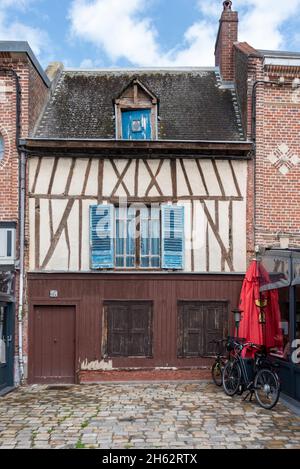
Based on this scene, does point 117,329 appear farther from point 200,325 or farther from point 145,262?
point 200,325

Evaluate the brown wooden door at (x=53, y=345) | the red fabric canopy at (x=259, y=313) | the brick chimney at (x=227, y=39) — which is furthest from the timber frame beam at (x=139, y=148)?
the brown wooden door at (x=53, y=345)

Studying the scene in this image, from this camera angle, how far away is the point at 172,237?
11.1 meters

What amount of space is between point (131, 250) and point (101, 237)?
29.3 inches

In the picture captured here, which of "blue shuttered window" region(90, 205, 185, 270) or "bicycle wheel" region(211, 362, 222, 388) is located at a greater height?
"blue shuttered window" region(90, 205, 185, 270)

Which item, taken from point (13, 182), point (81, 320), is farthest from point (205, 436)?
point (13, 182)

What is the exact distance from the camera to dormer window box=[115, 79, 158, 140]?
11.6 metres

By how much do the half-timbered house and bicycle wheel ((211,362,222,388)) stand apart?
1.48 ft

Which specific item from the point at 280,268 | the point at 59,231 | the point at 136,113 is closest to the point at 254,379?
the point at 280,268

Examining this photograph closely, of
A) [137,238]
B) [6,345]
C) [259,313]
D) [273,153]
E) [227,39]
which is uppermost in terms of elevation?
[227,39]

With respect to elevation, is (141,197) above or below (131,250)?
above

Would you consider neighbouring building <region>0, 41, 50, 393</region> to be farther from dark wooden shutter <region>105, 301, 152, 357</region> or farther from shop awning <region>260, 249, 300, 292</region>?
shop awning <region>260, 249, 300, 292</region>

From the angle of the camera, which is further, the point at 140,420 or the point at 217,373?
the point at 217,373

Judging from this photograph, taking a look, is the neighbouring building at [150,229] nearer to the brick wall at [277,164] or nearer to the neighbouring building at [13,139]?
the brick wall at [277,164]

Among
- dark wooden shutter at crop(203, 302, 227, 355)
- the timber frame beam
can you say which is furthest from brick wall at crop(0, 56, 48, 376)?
dark wooden shutter at crop(203, 302, 227, 355)
